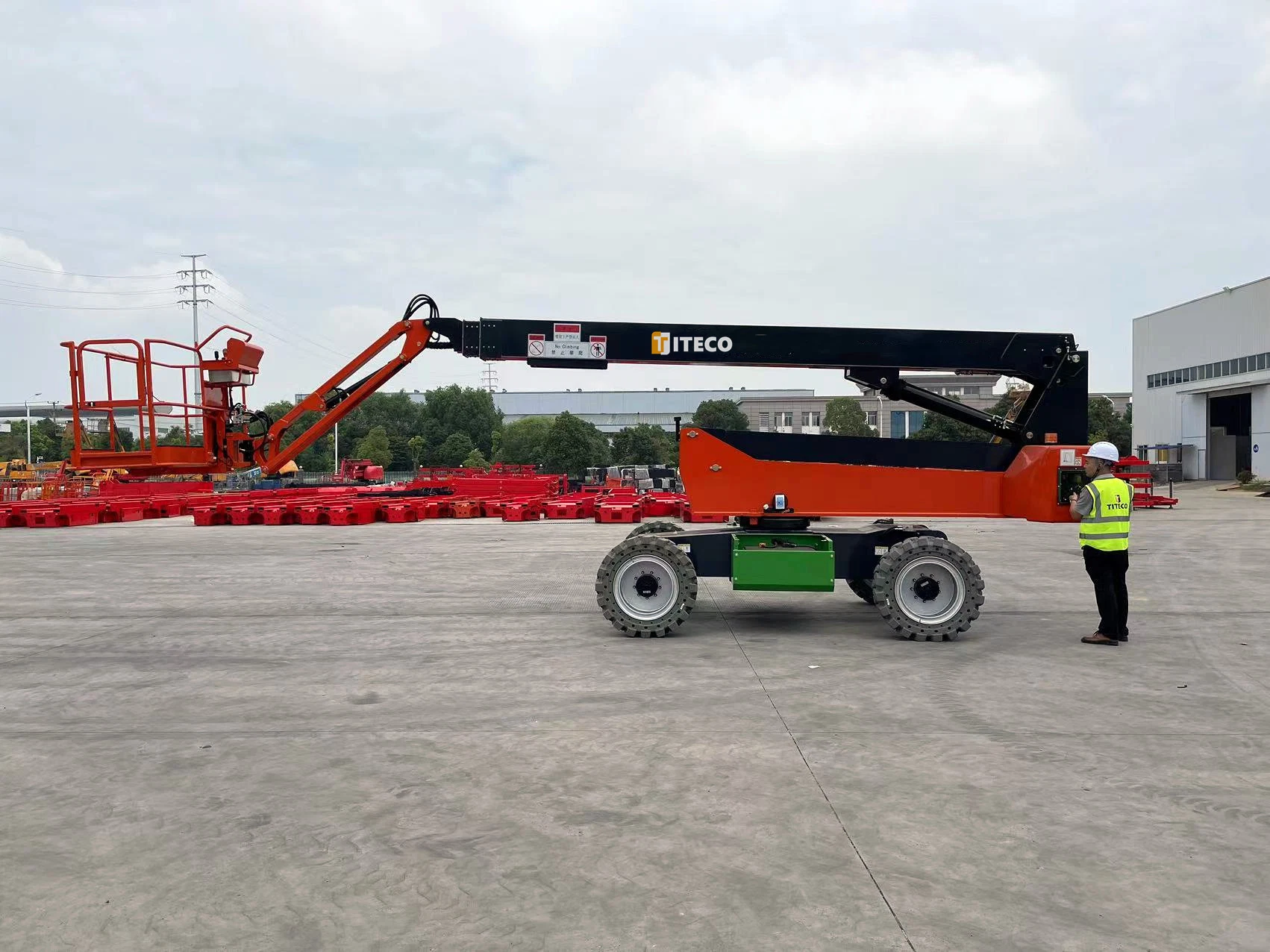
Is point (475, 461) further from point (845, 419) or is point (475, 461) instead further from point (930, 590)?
point (930, 590)

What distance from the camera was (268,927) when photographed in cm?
345

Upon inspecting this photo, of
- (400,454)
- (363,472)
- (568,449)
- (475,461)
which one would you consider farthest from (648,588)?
(400,454)

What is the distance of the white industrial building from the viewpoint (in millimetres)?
46406

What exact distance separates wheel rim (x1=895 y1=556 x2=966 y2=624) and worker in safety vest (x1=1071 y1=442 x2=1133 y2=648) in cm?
123

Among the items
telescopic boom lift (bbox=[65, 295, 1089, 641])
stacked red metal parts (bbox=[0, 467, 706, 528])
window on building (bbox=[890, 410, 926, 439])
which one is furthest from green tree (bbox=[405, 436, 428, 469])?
telescopic boom lift (bbox=[65, 295, 1089, 641])

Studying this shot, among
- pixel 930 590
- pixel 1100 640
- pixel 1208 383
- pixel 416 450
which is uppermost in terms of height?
pixel 1208 383

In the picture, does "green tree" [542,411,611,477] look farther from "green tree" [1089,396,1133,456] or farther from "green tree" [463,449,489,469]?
"green tree" [1089,396,1133,456]

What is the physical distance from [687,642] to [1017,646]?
3.18 m

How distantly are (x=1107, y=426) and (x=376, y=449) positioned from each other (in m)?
57.6

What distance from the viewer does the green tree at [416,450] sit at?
78.1 metres

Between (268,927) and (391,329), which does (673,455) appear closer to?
(391,329)

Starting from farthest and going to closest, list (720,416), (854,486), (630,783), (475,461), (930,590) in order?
1. (475,461)
2. (720,416)
3. (854,486)
4. (930,590)
5. (630,783)

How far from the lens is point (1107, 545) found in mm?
8469

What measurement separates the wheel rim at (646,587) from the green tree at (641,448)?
47.9m
